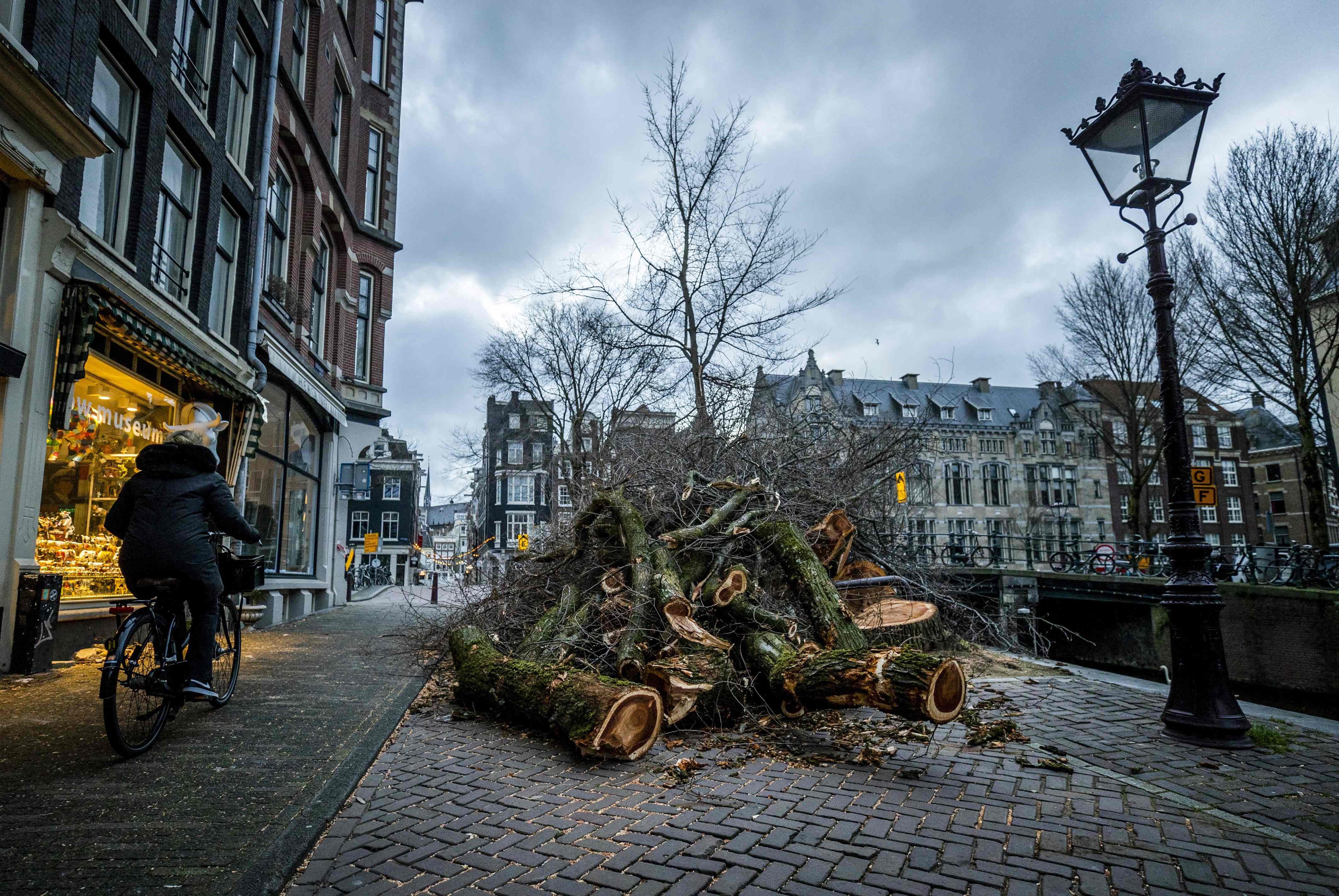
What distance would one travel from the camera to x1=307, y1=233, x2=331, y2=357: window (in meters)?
16.1

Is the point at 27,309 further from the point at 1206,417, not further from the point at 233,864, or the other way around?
the point at 1206,417

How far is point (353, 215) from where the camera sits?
18.5 metres

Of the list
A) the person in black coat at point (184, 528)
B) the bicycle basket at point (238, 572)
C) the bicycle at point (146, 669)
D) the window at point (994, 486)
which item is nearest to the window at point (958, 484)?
the window at point (994, 486)

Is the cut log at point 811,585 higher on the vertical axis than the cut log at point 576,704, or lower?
higher

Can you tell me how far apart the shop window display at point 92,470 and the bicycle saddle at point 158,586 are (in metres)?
3.54

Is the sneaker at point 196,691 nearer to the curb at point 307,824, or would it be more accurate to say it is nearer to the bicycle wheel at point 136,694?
the bicycle wheel at point 136,694

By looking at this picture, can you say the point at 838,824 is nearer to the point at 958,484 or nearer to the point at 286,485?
the point at 286,485

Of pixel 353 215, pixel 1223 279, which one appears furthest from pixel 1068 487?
pixel 353 215

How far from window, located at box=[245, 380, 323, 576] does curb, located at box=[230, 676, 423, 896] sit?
8.84 meters

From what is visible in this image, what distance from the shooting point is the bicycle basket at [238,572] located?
507cm

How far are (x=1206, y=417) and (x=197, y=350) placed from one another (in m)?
55.3

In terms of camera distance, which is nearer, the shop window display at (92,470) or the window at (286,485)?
the shop window display at (92,470)

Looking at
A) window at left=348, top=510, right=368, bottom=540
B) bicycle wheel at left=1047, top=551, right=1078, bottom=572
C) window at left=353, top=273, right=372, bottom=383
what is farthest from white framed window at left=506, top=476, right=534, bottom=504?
bicycle wheel at left=1047, top=551, right=1078, bottom=572

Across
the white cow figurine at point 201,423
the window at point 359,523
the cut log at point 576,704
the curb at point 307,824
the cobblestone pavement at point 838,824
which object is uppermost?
the window at point 359,523
